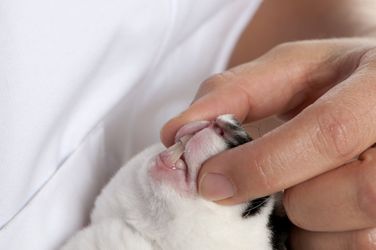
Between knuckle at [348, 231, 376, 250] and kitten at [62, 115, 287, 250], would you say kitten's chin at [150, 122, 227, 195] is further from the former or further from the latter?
knuckle at [348, 231, 376, 250]

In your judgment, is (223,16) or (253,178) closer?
(253,178)

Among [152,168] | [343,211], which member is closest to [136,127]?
[152,168]

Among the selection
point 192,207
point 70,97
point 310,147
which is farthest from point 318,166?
point 70,97

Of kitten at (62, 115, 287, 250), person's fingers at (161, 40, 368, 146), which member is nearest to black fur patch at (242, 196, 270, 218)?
kitten at (62, 115, 287, 250)

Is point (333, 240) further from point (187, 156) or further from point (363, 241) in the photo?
point (187, 156)

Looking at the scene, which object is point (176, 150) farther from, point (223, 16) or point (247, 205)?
point (223, 16)

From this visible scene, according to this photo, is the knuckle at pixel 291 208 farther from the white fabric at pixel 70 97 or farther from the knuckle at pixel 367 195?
the white fabric at pixel 70 97
